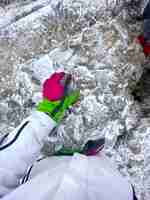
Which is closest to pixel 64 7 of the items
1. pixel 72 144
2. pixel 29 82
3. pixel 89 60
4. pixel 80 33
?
pixel 80 33

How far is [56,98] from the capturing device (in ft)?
7.97

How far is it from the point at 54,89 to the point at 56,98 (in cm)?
8

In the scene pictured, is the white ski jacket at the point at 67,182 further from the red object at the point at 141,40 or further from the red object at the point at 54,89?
the red object at the point at 141,40

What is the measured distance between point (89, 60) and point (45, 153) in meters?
0.89

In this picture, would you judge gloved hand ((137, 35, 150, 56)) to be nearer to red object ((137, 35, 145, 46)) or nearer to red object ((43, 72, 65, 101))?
red object ((137, 35, 145, 46))

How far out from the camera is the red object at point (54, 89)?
7.99 feet

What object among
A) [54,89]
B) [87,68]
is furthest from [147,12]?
[54,89]

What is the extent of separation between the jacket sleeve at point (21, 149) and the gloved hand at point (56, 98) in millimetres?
70

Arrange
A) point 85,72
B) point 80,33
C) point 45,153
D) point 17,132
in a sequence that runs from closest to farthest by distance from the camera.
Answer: point 17,132, point 45,153, point 85,72, point 80,33

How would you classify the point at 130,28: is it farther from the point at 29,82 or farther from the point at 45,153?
the point at 45,153

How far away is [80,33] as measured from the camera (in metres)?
3.12

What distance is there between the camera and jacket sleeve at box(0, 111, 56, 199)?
1.97 metres

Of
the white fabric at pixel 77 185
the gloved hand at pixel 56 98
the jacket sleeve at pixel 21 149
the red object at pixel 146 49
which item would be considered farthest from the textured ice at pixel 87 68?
the white fabric at pixel 77 185

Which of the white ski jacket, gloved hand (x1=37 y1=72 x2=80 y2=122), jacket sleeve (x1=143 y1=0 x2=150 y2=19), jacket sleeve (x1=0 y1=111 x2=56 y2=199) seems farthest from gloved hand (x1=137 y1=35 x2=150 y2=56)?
the white ski jacket
